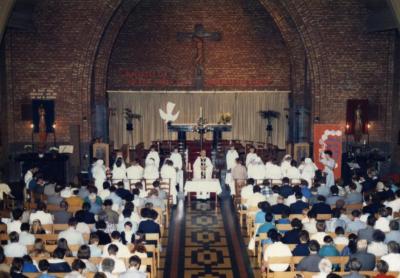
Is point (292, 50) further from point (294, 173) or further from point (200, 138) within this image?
point (294, 173)

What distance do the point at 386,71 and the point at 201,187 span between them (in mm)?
9433

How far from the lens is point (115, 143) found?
30.9 meters

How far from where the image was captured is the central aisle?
1355 cm

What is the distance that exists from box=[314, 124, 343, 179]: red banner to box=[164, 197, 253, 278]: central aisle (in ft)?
13.2

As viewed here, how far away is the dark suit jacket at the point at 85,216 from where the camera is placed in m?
13.5

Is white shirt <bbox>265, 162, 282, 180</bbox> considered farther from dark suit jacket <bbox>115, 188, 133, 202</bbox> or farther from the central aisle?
dark suit jacket <bbox>115, 188, 133, 202</bbox>

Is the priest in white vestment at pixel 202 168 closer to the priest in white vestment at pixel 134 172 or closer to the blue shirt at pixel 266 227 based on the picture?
the priest in white vestment at pixel 134 172

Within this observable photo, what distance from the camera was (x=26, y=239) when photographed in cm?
1216

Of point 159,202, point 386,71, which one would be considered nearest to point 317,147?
point 386,71

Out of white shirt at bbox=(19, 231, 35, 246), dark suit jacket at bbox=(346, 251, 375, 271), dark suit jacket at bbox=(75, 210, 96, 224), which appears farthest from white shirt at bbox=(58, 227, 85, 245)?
dark suit jacket at bbox=(346, 251, 375, 271)

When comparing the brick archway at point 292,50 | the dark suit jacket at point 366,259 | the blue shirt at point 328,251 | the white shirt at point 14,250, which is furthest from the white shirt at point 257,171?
the white shirt at point 14,250

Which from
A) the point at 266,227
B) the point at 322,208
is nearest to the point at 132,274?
the point at 266,227

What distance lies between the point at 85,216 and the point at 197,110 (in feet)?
60.0

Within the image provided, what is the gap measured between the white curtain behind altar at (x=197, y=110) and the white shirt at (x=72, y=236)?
60.9ft
